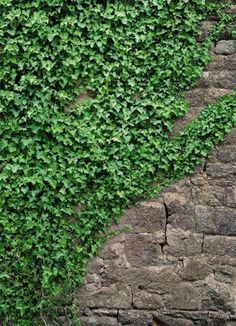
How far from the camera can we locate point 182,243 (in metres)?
3.85

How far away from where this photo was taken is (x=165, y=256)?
3863 mm

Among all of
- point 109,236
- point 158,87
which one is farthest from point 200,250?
point 158,87

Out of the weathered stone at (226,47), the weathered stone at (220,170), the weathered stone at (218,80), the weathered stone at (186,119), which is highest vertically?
the weathered stone at (226,47)

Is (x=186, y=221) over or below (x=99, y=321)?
over

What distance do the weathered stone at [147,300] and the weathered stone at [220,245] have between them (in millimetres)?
538

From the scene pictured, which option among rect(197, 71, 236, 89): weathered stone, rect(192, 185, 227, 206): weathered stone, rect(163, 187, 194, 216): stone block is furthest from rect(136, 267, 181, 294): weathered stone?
rect(197, 71, 236, 89): weathered stone

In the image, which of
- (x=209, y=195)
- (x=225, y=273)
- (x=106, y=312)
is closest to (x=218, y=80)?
Answer: (x=209, y=195)

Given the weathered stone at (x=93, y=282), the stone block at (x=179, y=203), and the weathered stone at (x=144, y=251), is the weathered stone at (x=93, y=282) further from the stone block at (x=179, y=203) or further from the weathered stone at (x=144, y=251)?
the stone block at (x=179, y=203)

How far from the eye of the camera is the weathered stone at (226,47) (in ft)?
12.7

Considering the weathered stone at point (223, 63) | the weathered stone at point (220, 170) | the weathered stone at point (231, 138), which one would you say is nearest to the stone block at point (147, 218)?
the weathered stone at point (220, 170)

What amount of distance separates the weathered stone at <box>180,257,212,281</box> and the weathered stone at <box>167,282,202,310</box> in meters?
0.07

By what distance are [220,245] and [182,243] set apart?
0.30 m

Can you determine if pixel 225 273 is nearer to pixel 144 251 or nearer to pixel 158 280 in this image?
pixel 158 280

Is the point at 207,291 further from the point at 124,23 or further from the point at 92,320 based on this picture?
the point at 124,23
